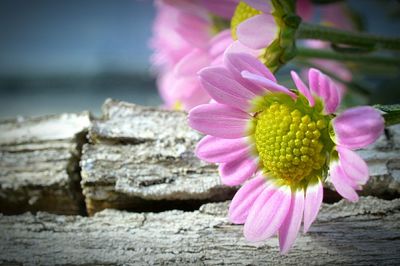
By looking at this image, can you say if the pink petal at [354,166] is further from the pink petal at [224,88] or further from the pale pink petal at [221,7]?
the pale pink petal at [221,7]

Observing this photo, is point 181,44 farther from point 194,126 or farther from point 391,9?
point 391,9

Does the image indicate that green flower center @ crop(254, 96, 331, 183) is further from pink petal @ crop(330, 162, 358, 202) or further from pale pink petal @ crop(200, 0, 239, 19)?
pale pink petal @ crop(200, 0, 239, 19)

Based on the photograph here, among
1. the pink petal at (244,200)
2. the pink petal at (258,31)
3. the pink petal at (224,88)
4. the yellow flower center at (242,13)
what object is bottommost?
the pink petal at (244,200)

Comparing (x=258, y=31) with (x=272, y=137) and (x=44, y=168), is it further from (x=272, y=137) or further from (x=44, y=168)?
(x=44, y=168)

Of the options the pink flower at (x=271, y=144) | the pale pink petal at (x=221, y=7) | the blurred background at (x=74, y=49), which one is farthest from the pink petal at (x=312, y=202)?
the blurred background at (x=74, y=49)

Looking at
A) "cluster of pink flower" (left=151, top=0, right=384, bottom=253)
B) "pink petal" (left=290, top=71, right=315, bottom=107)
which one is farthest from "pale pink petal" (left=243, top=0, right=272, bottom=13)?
"pink petal" (left=290, top=71, right=315, bottom=107)
